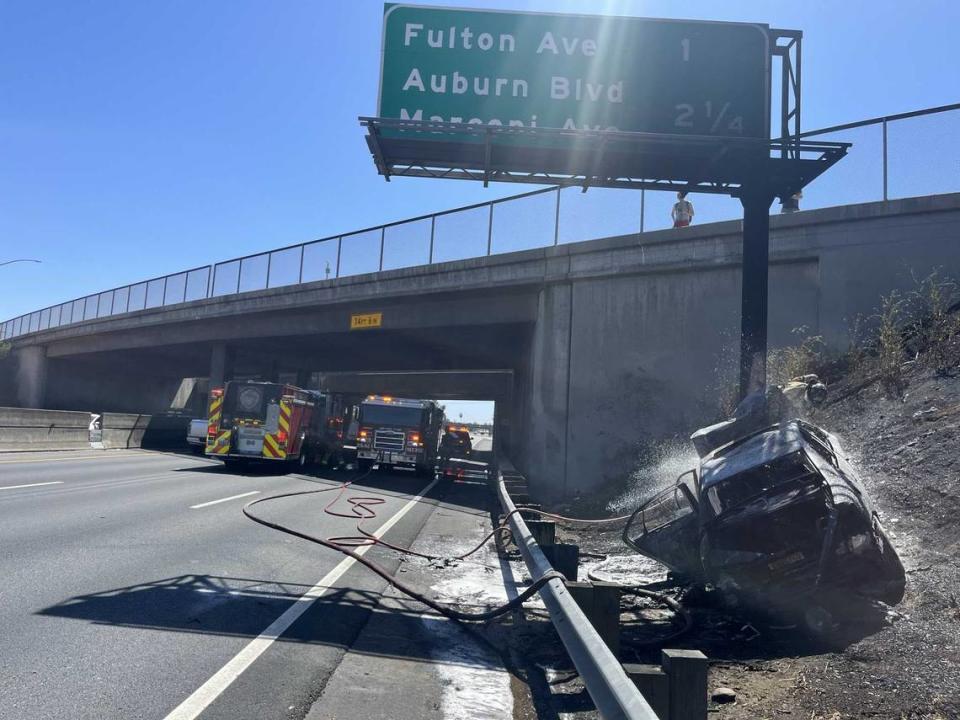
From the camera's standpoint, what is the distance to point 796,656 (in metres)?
5.53

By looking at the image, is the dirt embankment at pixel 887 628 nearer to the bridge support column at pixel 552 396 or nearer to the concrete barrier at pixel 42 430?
the bridge support column at pixel 552 396

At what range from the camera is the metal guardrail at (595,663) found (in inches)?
128

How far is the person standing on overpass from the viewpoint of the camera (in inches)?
661

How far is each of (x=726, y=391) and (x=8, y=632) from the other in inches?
492

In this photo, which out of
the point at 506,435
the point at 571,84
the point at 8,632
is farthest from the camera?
the point at 506,435

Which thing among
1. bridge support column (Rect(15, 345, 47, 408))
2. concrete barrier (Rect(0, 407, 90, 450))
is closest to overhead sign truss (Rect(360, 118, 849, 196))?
concrete barrier (Rect(0, 407, 90, 450))

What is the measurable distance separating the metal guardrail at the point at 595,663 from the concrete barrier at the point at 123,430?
106ft

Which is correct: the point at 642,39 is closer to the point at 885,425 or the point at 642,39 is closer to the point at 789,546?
the point at 885,425

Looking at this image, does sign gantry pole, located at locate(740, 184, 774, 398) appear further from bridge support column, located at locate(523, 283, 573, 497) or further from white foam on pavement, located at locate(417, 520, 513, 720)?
bridge support column, located at locate(523, 283, 573, 497)

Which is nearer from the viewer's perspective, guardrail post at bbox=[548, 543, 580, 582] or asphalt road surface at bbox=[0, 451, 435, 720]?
asphalt road surface at bbox=[0, 451, 435, 720]

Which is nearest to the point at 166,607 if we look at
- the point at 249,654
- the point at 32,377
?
the point at 249,654

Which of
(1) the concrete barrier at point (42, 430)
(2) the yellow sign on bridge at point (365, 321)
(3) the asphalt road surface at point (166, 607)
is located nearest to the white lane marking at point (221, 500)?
(3) the asphalt road surface at point (166, 607)

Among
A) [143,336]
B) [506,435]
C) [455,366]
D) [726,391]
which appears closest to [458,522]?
[726,391]

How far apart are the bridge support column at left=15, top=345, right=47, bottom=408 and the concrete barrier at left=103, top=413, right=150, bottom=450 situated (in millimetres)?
12074
